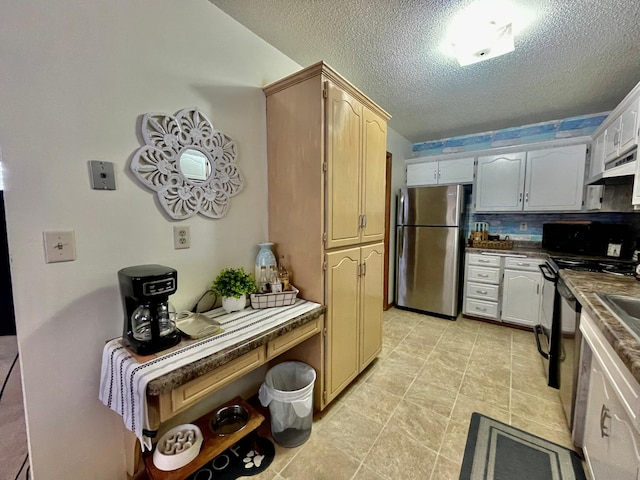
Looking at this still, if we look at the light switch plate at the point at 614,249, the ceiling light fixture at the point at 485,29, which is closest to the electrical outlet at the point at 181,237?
the ceiling light fixture at the point at 485,29

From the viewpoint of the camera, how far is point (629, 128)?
1.76 metres

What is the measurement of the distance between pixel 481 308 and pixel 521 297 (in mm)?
425

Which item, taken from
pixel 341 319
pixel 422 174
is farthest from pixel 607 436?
pixel 422 174

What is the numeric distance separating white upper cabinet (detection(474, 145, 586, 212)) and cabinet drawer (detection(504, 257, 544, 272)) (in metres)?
0.61

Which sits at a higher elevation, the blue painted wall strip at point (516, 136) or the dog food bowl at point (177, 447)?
the blue painted wall strip at point (516, 136)

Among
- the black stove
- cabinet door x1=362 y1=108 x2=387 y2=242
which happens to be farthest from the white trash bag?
the black stove

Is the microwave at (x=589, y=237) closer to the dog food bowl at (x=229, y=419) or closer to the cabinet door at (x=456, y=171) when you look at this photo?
the cabinet door at (x=456, y=171)

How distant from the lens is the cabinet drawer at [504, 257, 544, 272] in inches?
109

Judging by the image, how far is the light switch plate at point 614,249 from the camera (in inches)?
94.4

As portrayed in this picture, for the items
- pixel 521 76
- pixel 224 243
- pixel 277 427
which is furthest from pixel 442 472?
pixel 521 76

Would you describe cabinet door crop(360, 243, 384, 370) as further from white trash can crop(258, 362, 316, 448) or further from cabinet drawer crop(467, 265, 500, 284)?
cabinet drawer crop(467, 265, 500, 284)

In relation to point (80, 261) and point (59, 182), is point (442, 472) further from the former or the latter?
point (59, 182)

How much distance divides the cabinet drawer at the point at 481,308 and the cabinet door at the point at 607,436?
1911mm

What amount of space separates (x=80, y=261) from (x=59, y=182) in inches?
12.3
